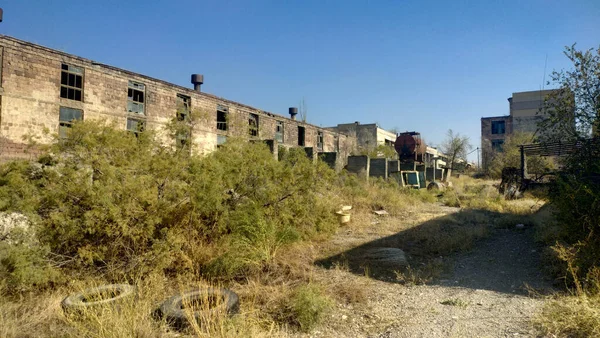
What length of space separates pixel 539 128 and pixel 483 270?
5.60 m

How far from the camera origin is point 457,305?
4852 millimetres

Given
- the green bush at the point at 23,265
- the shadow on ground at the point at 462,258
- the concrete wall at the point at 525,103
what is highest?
the concrete wall at the point at 525,103

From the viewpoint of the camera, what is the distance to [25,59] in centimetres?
1499

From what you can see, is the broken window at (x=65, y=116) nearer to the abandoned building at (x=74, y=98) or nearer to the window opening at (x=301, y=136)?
the abandoned building at (x=74, y=98)

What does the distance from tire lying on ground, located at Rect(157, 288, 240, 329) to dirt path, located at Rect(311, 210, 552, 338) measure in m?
1.10

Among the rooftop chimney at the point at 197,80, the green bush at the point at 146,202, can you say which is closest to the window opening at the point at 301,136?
the rooftop chimney at the point at 197,80

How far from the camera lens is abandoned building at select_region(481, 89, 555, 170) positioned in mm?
42281

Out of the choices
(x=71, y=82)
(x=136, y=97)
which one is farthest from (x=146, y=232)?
(x=136, y=97)

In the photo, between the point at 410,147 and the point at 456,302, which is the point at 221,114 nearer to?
the point at 410,147

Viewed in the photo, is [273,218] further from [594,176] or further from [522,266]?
[594,176]

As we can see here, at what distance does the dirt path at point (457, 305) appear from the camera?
4.19 meters

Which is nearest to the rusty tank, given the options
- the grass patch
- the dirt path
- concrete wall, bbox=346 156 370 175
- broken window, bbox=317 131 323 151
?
broken window, bbox=317 131 323 151

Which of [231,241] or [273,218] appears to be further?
[273,218]

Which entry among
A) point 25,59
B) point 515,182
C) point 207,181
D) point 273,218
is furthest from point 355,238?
point 25,59
